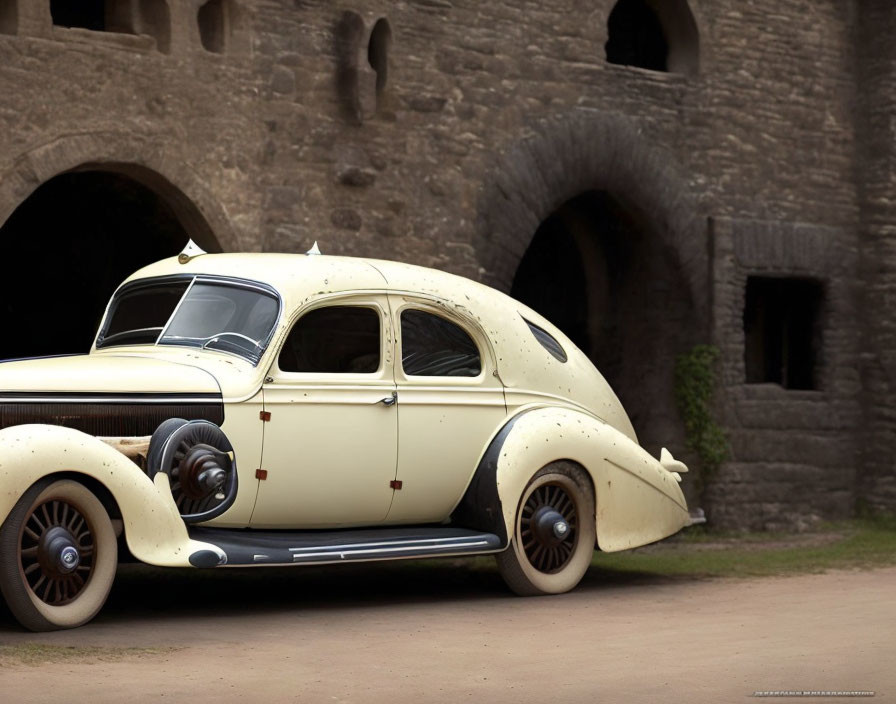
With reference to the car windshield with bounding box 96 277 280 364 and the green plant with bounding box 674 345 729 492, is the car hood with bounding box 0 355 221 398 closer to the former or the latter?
the car windshield with bounding box 96 277 280 364

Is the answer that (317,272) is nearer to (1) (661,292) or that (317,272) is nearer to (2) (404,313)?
(2) (404,313)

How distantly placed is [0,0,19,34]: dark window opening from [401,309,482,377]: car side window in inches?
136

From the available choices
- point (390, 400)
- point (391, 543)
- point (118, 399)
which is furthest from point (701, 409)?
point (118, 399)

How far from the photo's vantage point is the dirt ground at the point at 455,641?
187 inches

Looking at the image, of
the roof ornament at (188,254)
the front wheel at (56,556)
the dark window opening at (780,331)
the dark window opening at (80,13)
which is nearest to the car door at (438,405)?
the roof ornament at (188,254)

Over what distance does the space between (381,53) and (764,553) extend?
4.46m

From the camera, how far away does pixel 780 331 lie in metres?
13.5

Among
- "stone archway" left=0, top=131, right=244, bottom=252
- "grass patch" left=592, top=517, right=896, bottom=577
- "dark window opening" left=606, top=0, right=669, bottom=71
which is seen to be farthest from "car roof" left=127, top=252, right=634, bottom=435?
"dark window opening" left=606, top=0, right=669, bottom=71

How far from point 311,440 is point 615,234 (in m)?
6.47

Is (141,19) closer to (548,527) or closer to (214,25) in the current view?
(214,25)

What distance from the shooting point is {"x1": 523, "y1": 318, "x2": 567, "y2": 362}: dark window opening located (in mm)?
8060

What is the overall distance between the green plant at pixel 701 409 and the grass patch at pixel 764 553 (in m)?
0.60

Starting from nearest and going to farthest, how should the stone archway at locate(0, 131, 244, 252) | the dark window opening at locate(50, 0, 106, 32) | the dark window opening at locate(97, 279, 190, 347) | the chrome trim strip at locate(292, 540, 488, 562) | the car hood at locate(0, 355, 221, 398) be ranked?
the car hood at locate(0, 355, 221, 398)
the chrome trim strip at locate(292, 540, 488, 562)
the dark window opening at locate(97, 279, 190, 347)
the stone archway at locate(0, 131, 244, 252)
the dark window opening at locate(50, 0, 106, 32)

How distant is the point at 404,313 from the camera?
736cm
